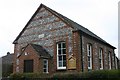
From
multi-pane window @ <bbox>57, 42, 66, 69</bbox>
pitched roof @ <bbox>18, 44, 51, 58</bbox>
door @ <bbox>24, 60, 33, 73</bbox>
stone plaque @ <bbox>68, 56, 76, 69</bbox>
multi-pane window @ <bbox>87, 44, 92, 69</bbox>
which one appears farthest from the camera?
multi-pane window @ <bbox>87, 44, 92, 69</bbox>

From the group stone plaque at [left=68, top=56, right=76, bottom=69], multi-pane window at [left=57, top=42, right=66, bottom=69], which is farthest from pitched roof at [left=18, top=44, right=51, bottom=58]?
stone plaque at [left=68, top=56, right=76, bottom=69]

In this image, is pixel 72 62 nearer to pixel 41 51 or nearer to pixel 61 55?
pixel 61 55

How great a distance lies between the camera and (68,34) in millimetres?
23656

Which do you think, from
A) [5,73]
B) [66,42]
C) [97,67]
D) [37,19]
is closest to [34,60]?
[66,42]

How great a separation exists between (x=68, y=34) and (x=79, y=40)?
4.39 ft

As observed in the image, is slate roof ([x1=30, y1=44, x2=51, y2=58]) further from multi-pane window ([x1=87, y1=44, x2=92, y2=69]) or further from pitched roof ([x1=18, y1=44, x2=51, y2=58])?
multi-pane window ([x1=87, y1=44, x2=92, y2=69])

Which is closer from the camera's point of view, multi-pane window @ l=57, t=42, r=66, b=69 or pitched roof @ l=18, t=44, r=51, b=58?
pitched roof @ l=18, t=44, r=51, b=58

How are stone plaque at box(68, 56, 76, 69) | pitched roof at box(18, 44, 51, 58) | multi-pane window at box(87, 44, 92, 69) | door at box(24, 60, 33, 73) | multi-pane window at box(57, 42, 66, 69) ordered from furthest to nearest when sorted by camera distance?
multi-pane window at box(87, 44, 92, 69) < door at box(24, 60, 33, 73) < multi-pane window at box(57, 42, 66, 69) < pitched roof at box(18, 44, 51, 58) < stone plaque at box(68, 56, 76, 69)

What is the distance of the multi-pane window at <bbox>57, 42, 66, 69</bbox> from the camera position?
23.8 meters

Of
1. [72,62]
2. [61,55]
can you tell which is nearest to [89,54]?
[61,55]

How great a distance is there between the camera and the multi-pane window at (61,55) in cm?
2378

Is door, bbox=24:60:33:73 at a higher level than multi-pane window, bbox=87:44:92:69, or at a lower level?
lower

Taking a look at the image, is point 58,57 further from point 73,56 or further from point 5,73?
point 5,73

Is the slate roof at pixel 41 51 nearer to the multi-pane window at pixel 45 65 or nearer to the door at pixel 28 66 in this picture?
the multi-pane window at pixel 45 65
